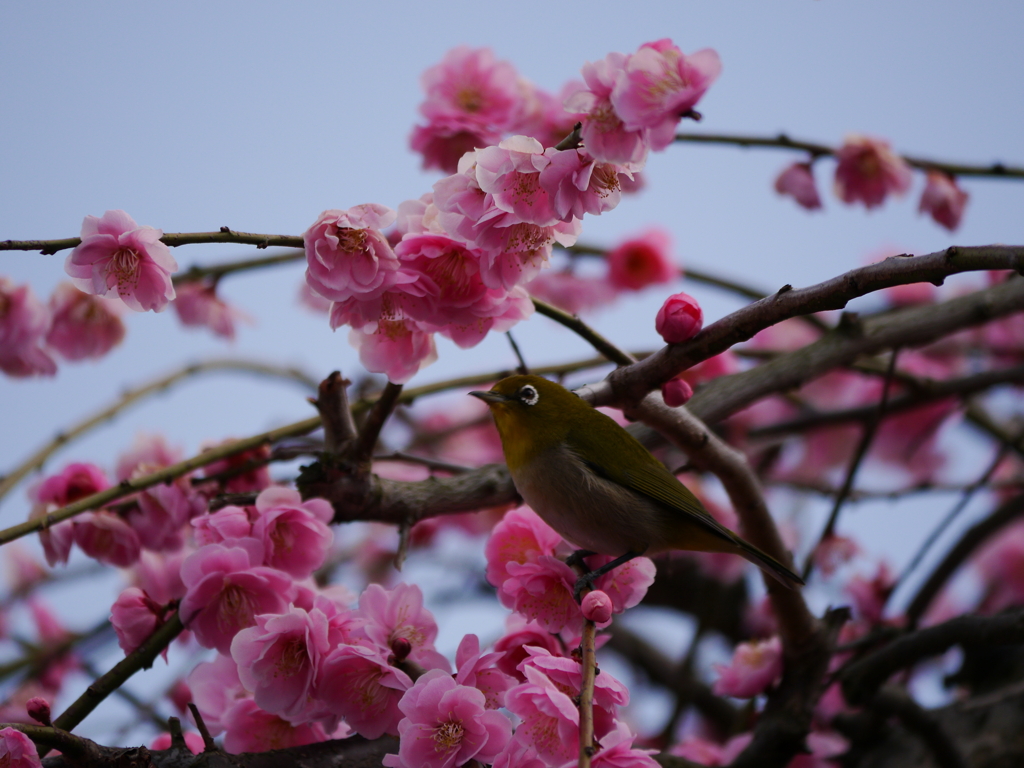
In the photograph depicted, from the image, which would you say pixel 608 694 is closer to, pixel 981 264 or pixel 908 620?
pixel 981 264

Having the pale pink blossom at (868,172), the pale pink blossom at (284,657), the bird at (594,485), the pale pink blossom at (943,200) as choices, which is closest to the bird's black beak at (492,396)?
the bird at (594,485)

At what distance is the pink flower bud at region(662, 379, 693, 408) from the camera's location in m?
1.62

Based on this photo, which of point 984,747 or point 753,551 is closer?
point 753,551

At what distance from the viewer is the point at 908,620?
8.96 ft

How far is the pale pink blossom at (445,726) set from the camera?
4.25ft

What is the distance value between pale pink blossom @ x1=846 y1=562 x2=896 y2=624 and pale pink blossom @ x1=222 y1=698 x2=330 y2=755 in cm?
218

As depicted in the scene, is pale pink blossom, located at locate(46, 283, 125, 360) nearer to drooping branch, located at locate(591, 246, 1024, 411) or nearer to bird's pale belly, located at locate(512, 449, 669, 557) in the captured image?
bird's pale belly, located at locate(512, 449, 669, 557)

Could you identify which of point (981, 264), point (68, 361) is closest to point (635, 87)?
point (981, 264)

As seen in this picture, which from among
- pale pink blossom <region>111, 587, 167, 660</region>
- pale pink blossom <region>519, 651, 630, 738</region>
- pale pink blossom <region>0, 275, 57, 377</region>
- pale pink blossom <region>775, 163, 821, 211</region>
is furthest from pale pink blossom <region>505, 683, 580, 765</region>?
pale pink blossom <region>775, 163, 821, 211</region>

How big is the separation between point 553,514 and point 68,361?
5.34 ft

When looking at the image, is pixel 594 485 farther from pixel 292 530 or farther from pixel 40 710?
pixel 40 710

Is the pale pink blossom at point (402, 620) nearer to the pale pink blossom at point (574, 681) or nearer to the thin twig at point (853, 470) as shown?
the pale pink blossom at point (574, 681)

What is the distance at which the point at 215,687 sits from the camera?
1.73m

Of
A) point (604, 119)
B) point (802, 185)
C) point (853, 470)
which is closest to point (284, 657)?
point (604, 119)
